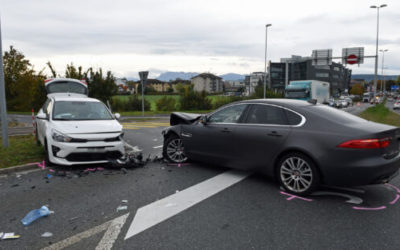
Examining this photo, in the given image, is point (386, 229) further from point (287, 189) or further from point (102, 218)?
point (102, 218)

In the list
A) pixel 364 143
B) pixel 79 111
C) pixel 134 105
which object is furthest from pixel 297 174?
pixel 134 105

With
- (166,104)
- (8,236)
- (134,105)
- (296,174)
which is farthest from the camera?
(166,104)

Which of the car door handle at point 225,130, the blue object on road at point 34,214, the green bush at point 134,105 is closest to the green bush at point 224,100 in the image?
the green bush at point 134,105

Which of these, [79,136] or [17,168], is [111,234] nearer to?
[79,136]

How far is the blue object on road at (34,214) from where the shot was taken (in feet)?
12.8

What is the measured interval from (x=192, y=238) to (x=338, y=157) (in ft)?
8.15

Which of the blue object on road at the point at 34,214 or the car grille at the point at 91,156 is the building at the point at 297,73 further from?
the blue object on road at the point at 34,214

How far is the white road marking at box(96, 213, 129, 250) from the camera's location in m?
3.24

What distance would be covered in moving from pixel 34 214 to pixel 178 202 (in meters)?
2.01

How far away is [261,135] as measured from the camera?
526cm

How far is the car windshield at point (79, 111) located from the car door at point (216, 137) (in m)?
2.58

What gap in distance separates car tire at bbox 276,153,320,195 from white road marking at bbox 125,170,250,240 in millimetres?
968

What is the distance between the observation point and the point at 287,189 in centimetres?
496

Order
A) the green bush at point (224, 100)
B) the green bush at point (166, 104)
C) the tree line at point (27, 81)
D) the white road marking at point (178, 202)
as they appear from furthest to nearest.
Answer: the green bush at point (224, 100)
the green bush at point (166, 104)
the tree line at point (27, 81)
the white road marking at point (178, 202)
